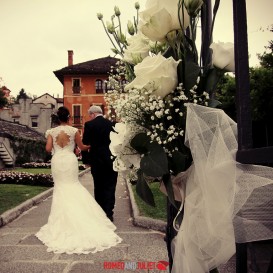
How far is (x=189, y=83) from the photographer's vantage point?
5.36 feet

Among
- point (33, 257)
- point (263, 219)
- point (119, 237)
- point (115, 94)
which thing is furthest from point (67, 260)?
point (263, 219)

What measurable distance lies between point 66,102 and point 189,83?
51448mm

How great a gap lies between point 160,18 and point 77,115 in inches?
2011

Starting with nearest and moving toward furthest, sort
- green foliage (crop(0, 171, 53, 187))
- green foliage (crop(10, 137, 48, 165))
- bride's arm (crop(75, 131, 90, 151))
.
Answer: bride's arm (crop(75, 131, 90, 151)) → green foliage (crop(0, 171, 53, 187)) → green foliage (crop(10, 137, 48, 165))

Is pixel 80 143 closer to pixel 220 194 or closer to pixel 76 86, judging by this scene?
pixel 220 194

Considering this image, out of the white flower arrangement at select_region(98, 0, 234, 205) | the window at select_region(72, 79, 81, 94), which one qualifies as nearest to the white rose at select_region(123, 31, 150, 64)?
the white flower arrangement at select_region(98, 0, 234, 205)

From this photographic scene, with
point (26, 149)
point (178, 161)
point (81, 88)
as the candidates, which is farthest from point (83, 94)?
point (178, 161)

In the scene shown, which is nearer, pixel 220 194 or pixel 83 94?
pixel 220 194

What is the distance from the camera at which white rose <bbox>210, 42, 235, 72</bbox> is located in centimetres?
→ 161

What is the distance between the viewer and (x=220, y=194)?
151 centimetres

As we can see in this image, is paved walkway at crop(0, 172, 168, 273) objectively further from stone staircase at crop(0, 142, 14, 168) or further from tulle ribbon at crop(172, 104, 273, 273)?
stone staircase at crop(0, 142, 14, 168)

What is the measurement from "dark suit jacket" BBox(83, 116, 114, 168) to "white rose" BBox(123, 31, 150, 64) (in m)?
5.75

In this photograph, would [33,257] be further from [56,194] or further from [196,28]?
[196,28]

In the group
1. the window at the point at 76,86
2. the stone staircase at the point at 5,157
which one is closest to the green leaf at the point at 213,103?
the stone staircase at the point at 5,157
